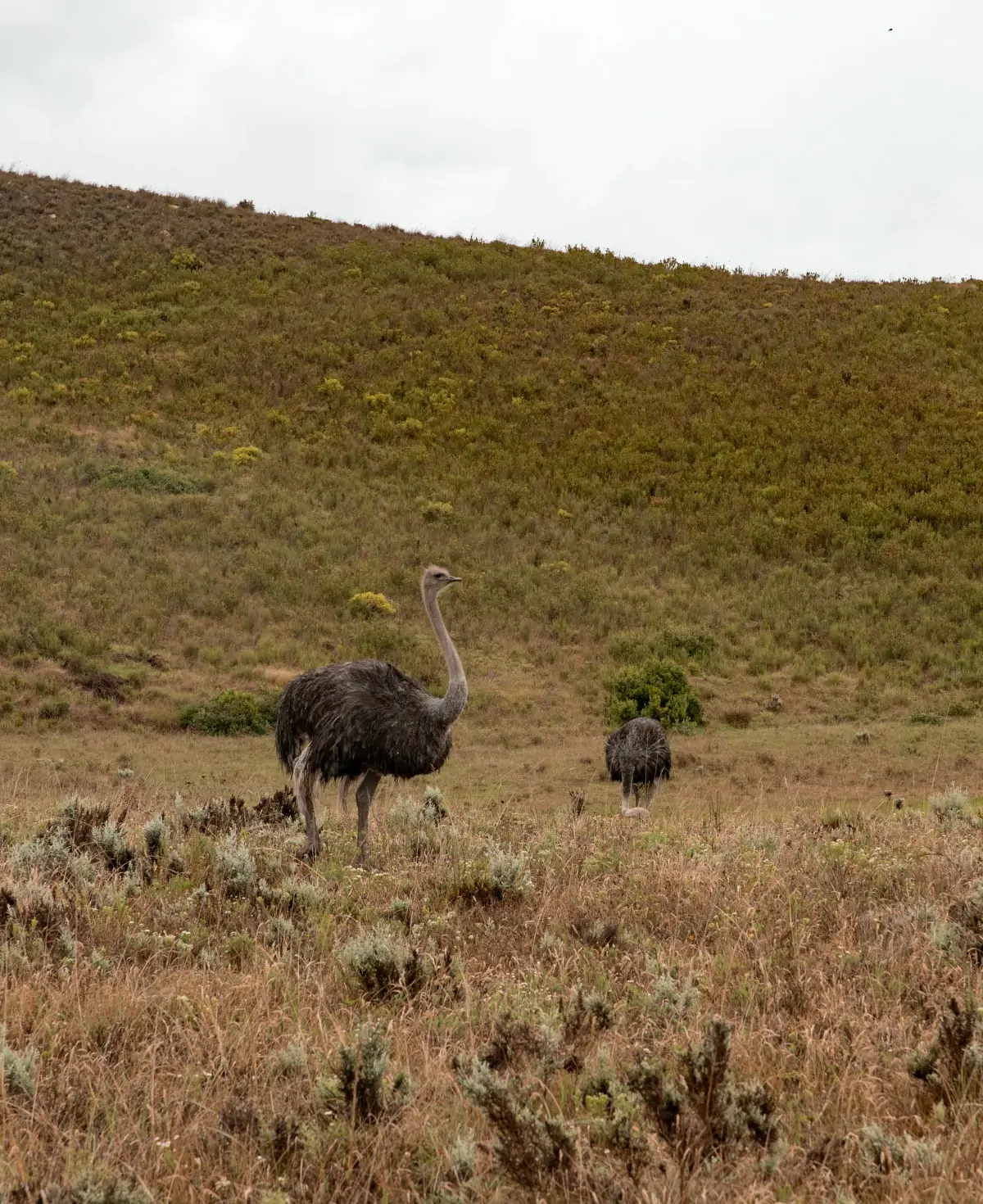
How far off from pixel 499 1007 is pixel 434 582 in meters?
5.70

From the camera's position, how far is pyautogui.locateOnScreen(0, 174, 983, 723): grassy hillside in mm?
26750

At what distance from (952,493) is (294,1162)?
33.3 m

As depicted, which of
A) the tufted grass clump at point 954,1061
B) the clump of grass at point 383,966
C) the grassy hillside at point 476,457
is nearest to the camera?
the tufted grass clump at point 954,1061

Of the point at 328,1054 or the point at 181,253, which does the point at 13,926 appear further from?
the point at 181,253

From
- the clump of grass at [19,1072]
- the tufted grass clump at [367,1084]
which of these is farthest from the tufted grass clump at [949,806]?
the clump of grass at [19,1072]

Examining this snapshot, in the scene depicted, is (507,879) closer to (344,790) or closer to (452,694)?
(452,694)

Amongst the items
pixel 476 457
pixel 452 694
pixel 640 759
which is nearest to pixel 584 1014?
pixel 452 694

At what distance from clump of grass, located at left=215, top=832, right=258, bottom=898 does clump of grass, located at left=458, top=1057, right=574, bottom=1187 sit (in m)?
3.17

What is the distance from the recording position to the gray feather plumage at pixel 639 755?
15078 millimetres

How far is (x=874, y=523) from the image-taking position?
32656 mm

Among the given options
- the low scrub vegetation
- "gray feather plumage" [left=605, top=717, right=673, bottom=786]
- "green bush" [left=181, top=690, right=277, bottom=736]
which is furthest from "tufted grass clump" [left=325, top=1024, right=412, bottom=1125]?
"green bush" [left=181, top=690, right=277, bottom=736]

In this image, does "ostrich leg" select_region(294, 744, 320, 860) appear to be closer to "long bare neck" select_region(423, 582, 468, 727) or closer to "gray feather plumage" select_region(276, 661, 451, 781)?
"gray feather plumage" select_region(276, 661, 451, 781)

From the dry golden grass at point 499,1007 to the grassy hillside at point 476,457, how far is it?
51.8 feet

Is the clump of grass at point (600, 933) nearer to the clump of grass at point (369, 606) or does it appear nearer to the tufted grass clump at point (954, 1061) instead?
the tufted grass clump at point (954, 1061)
